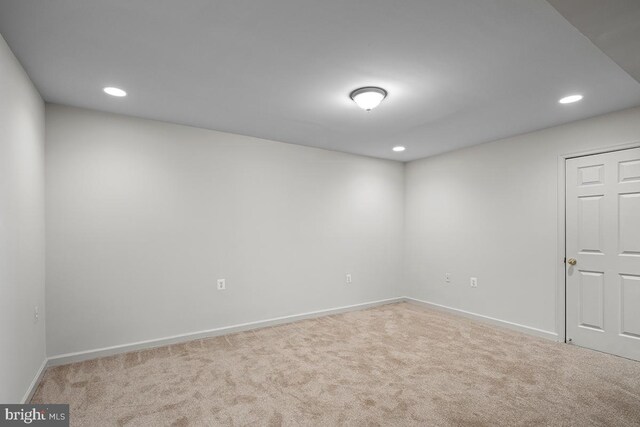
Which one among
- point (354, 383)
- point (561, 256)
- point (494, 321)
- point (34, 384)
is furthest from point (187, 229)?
point (561, 256)

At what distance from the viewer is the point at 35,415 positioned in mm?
2137

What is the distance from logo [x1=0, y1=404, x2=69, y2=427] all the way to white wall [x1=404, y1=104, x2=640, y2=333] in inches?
177

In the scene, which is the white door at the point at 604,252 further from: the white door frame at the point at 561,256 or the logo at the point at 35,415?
the logo at the point at 35,415

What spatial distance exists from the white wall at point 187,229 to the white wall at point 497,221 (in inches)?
34.4

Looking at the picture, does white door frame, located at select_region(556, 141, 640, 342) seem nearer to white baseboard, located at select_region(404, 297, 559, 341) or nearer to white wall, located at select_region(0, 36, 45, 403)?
white baseboard, located at select_region(404, 297, 559, 341)

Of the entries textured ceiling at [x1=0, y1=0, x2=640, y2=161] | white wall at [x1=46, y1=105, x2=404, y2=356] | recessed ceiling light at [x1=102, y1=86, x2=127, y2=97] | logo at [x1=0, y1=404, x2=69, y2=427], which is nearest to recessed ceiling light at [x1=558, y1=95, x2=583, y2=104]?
textured ceiling at [x1=0, y1=0, x2=640, y2=161]

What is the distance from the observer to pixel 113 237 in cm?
329

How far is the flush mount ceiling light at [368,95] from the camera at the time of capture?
269cm

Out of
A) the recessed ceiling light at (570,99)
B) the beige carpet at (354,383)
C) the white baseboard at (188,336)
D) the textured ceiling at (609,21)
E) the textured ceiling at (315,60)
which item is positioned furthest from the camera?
the white baseboard at (188,336)

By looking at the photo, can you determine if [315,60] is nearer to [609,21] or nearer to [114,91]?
[609,21]

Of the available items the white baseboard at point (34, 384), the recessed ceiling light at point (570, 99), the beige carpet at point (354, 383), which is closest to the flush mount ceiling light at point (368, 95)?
the recessed ceiling light at point (570, 99)

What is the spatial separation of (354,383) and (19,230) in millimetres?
2714

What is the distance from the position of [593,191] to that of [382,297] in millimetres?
3104

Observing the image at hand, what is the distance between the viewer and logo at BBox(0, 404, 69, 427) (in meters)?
1.92
